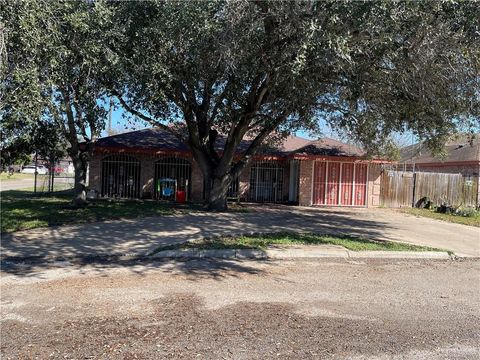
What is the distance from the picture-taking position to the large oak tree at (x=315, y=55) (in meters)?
8.34

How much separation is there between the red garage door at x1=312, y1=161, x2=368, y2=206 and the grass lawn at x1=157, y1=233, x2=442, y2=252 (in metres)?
11.4

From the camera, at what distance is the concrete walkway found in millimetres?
9609

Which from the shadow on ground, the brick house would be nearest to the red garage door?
the brick house

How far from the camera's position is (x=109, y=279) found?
23.9ft

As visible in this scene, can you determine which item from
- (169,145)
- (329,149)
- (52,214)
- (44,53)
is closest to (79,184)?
(52,214)

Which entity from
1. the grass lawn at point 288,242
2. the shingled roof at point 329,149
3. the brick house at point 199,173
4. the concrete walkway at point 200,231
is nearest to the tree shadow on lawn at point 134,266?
the concrete walkway at point 200,231

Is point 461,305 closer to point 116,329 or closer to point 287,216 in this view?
point 116,329

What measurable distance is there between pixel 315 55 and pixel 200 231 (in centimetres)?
540

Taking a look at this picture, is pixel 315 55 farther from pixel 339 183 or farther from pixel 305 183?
pixel 339 183

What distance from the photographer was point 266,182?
81.1 ft

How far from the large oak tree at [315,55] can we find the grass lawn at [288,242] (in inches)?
130

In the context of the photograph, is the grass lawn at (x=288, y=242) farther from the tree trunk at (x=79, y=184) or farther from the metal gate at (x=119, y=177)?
the metal gate at (x=119, y=177)

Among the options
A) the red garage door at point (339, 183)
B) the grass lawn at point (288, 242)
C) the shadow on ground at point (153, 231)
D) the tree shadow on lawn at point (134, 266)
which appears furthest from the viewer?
the red garage door at point (339, 183)

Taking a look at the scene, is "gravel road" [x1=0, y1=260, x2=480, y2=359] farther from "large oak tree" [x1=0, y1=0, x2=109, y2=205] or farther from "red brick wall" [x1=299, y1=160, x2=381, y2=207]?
"red brick wall" [x1=299, y1=160, x2=381, y2=207]
